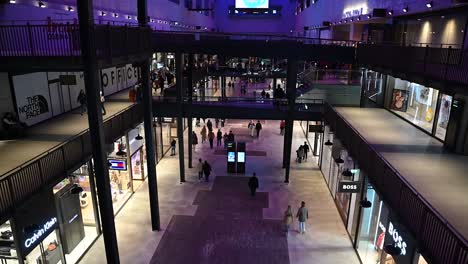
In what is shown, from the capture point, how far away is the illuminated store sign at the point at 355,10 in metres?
20.4

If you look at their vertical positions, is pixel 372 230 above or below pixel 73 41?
below

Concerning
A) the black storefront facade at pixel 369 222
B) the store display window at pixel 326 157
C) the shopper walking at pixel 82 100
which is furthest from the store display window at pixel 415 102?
the shopper walking at pixel 82 100

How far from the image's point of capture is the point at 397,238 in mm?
9516

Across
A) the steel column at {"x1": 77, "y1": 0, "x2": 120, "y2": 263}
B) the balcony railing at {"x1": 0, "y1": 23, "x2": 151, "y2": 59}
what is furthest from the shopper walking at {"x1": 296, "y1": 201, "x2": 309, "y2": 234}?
the balcony railing at {"x1": 0, "y1": 23, "x2": 151, "y2": 59}

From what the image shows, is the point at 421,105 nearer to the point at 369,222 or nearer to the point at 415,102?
the point at 415,102

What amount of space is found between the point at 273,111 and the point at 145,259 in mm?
10641

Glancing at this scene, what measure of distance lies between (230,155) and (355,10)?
38.6 feet

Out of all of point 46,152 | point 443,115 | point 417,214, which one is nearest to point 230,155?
point 443,115

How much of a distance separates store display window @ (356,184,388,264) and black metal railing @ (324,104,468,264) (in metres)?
1.47

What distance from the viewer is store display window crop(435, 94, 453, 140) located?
1264cm

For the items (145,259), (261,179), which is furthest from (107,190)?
(261,179)

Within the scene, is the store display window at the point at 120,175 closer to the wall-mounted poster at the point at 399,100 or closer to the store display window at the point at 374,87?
the wall-mounted poster at the point at 399,100

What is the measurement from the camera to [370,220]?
12.7m

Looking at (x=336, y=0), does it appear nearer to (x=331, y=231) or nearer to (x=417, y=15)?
(x=417, y=15)
